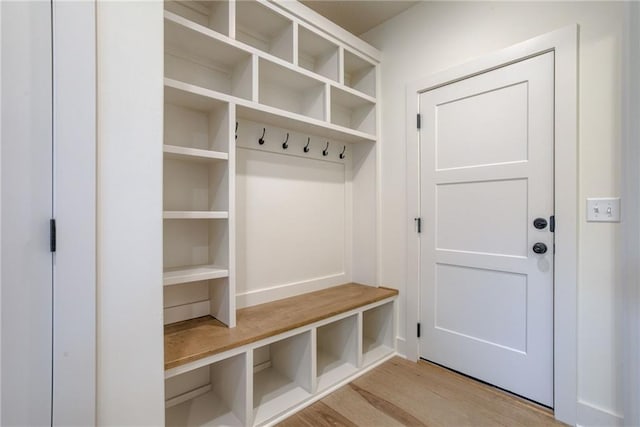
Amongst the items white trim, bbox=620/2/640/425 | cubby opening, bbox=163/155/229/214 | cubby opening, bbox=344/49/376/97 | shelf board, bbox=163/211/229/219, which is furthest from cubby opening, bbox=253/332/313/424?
cubby opening, bbox=344/49/376/97

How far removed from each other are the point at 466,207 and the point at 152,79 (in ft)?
6.10

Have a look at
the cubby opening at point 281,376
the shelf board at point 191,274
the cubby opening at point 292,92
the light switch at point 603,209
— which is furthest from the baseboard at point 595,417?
the cubby opening at point 292,92

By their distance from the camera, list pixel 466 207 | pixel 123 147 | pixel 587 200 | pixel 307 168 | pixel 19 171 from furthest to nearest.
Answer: pixel 307 168, pixel 466 207, pixel 587 200, pixel 123 147, pixel 19 171

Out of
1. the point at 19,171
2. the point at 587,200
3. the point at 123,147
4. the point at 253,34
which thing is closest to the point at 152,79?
the point at 123,147

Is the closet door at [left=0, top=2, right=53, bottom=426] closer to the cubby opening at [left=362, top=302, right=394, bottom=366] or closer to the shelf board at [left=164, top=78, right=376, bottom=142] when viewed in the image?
the shelf board at [left=164, top=78, right=376, bottom=142]

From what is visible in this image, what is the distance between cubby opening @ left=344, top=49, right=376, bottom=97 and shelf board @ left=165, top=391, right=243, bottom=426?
2391mm

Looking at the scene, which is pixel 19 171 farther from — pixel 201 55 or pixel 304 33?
pixel 304 33

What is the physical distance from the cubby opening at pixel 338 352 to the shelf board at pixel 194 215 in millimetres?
1140

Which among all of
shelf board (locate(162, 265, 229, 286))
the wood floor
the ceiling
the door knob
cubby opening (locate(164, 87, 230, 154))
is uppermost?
the ceiling

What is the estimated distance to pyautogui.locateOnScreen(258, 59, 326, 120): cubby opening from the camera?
77.0 inches

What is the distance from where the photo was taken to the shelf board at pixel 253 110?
58.2 inches

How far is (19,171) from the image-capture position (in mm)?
863

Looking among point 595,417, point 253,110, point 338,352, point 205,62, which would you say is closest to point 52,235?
point 253,110

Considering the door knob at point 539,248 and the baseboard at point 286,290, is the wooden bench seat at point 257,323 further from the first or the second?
the door knob at point 539,248
